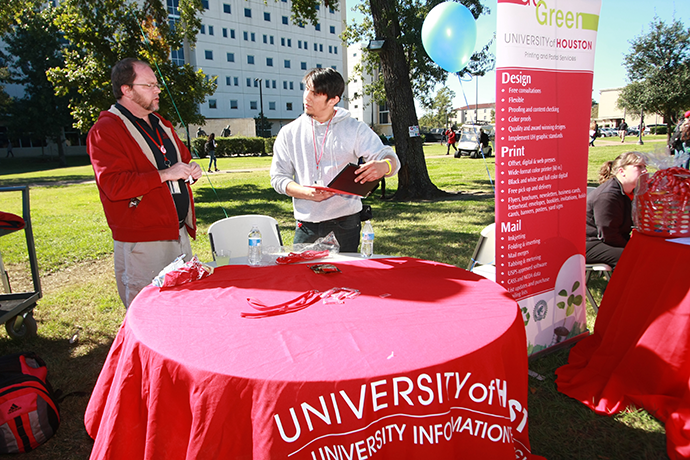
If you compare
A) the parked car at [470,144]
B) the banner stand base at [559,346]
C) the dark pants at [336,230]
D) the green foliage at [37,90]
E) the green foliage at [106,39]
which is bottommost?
the banner stand base at [559,346]

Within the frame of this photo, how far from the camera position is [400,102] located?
31.9ft

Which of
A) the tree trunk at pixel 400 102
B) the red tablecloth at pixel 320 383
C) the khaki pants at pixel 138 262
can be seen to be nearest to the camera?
the red tablecloth at pixel 320 383

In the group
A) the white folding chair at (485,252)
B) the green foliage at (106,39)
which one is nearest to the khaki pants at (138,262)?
the white folding chair at (485,252)

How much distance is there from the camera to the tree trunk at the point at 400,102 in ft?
30.8

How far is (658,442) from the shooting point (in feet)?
7.31

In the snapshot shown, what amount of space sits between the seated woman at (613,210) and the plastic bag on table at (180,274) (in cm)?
346

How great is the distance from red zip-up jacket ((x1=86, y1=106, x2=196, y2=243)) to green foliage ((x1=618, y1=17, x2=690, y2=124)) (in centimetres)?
3178

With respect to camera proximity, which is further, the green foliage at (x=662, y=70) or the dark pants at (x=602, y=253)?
the green foliage at (x=662, y=70)

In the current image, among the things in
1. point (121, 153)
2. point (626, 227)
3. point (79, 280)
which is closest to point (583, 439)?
point (626, 227)

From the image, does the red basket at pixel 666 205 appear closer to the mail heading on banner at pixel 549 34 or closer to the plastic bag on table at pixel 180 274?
the mail heading on banner at pixel 549 34

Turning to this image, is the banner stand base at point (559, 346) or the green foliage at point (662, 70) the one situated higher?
the green foliage at point (662, 70)

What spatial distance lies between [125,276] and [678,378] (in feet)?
11.2

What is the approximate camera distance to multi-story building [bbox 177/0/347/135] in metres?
47.1

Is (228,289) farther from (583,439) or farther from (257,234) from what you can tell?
(583,439)
